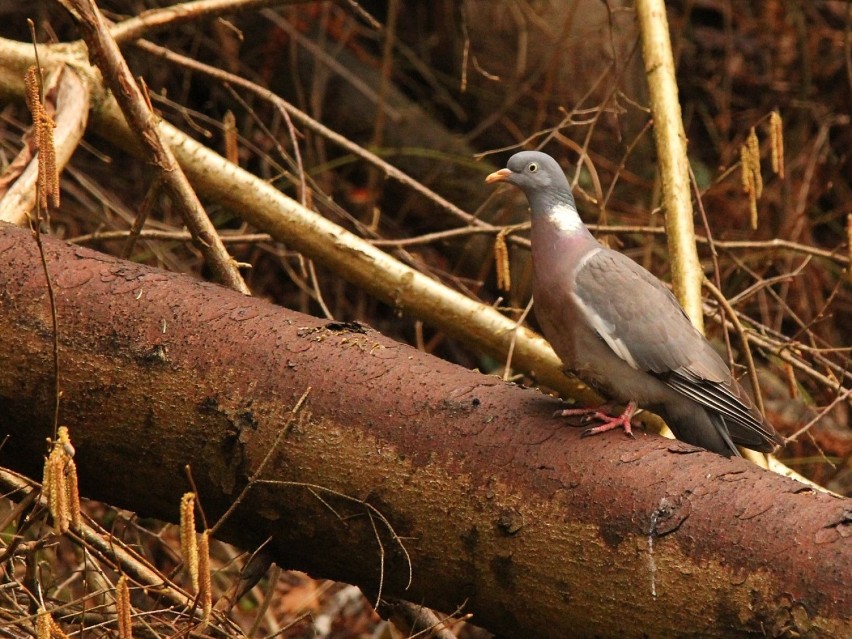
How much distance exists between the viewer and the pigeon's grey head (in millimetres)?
3123

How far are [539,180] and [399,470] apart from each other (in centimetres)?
116

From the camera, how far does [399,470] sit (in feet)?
7.64

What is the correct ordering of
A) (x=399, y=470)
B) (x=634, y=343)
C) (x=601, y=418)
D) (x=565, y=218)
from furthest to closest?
(x=565, y=218) → (x=634, y=343) → (x=601, y=418) → (x=399, y=470)

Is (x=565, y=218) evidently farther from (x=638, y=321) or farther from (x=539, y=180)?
(x=638, y=321)

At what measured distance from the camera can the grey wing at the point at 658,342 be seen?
2.87 m

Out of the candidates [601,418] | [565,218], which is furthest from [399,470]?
[565,218]

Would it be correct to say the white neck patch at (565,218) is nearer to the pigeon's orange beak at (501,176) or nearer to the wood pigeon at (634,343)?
the wood pigeon at (634,343)

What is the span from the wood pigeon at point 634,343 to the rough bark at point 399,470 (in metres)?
0.45

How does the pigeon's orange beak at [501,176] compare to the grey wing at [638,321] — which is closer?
the grey wing at [638,321]

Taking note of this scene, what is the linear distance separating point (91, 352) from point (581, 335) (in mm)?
1252

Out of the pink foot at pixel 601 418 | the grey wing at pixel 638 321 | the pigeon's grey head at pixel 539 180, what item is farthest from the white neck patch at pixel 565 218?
the pink foot at pixel 601 418

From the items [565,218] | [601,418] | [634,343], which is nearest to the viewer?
[601,418]

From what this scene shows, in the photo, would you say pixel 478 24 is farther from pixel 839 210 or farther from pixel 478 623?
pixel 478 623

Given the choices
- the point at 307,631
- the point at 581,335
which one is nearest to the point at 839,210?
the point at 307,631
